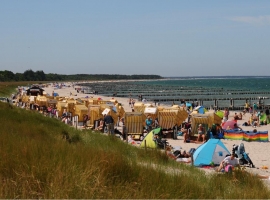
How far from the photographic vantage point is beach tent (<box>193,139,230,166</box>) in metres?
11.6

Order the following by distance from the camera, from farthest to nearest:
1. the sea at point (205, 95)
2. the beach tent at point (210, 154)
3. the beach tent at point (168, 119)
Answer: the sea at point (205, 95), the beach tent at point (168, 119), the beach tent at point (210, 154)

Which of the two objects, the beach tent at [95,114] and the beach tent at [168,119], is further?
the beach tent at [95,114]

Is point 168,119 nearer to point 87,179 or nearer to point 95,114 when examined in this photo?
point 95,114

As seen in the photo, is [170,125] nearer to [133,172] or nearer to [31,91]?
[133,172]

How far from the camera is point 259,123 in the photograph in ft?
79.5

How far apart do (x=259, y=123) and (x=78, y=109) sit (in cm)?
1103

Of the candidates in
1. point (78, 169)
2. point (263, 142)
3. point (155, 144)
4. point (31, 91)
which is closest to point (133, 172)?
point (78, 169)

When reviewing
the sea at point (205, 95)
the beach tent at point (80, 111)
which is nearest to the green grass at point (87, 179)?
the beach tent at point (80, 111)

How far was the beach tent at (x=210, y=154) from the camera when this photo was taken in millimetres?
11648

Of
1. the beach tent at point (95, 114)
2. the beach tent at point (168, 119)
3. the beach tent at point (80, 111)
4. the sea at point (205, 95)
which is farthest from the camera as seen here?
the sea at point (205, 95)

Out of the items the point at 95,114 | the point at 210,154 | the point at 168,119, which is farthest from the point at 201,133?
the point at 95,114

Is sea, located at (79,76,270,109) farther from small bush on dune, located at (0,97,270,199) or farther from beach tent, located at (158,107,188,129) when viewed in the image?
small bush on dune, located at (0,97,270,199)

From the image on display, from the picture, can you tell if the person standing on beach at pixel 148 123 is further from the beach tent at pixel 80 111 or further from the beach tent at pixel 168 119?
the beach tent at pixel 80 111

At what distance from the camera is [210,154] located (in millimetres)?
11727
